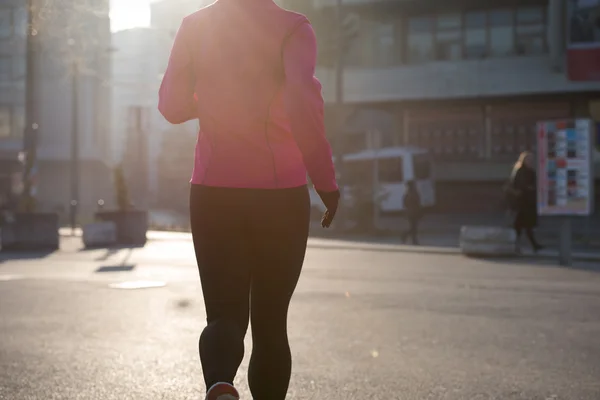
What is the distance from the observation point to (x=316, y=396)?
5.34 meters

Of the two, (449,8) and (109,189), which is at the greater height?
(449,8)

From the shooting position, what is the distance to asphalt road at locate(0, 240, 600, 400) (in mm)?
5641

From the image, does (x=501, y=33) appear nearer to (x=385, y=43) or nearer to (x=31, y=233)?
(x=385, y=43)

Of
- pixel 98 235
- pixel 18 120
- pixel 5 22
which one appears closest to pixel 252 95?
pixel 98 235

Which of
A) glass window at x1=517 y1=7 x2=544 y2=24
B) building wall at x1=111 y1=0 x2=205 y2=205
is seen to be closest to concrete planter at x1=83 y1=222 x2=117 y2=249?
glass window at x1=517 y1=7 x2=544 y2=24

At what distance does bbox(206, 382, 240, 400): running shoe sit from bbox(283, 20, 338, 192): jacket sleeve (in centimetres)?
78

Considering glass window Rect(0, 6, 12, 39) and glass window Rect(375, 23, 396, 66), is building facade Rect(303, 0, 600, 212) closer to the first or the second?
glass window Rect(375, 23, 396, 66)

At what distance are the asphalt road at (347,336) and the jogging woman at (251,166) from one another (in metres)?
1.94

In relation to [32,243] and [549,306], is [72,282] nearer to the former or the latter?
[549,306]

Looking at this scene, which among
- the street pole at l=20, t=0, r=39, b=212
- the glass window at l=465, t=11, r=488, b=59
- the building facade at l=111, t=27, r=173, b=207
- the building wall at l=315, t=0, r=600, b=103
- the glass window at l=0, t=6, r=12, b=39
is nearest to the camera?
the street pole at l=20, t=0, r=39, b=212

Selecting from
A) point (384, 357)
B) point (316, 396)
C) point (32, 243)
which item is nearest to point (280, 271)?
point (316, 396)

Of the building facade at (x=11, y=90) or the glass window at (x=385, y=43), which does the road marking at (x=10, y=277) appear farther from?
the building facade at (x=11, y=90)

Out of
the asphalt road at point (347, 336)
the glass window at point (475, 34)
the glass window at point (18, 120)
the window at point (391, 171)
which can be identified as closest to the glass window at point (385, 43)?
the glass window at point (475, 34)

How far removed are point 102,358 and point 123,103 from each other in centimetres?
11642
